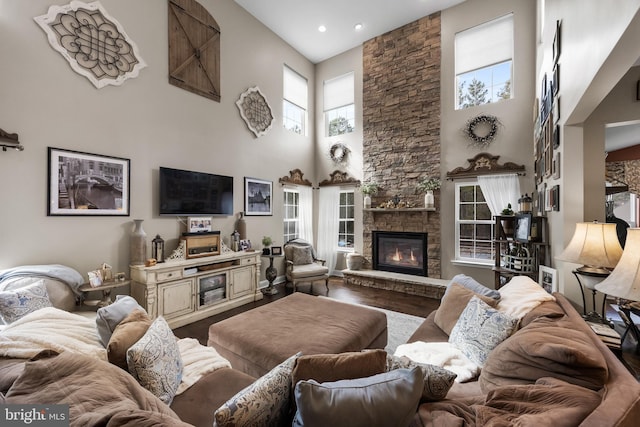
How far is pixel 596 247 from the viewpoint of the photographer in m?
1.79

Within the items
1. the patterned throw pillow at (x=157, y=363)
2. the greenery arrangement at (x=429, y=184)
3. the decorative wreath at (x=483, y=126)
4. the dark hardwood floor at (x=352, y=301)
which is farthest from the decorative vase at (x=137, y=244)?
the decorative wreath at (x=483, y=126)

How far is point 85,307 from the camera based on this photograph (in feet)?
8.51

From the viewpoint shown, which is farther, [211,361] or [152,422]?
[211,361]

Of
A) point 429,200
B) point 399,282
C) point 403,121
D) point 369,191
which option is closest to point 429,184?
point 429,200

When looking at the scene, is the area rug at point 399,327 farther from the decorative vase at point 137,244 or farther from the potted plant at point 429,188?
the decorative vase at point 137,244

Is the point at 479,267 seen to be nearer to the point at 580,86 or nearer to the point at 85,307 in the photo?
the point at 580,86

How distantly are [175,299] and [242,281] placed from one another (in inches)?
40.2

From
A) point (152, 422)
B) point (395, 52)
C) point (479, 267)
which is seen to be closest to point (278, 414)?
point (152, 422)

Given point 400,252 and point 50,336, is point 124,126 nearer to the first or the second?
point 50,336

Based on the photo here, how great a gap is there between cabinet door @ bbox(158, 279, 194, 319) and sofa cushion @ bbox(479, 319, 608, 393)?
319 cm

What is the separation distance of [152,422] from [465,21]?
6216 mm

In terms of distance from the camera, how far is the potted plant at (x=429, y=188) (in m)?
4.63

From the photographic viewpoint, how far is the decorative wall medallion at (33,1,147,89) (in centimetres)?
262

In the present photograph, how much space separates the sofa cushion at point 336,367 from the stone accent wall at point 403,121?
4.12 metres
